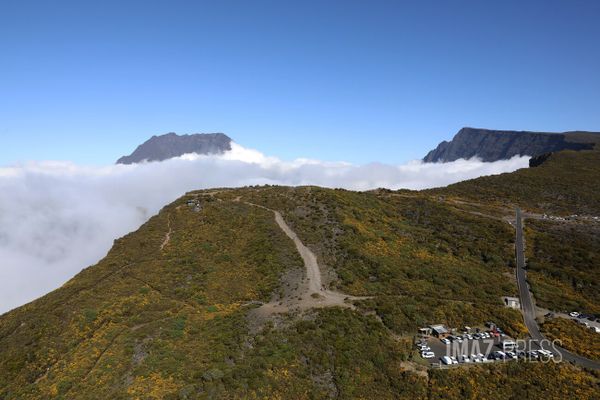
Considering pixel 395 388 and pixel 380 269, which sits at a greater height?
pixel 380 269

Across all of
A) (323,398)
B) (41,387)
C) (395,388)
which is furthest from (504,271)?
(41,387)

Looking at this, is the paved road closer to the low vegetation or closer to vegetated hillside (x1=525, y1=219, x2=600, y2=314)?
the low vegetation

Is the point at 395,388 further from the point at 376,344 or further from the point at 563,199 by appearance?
the point at 563,199

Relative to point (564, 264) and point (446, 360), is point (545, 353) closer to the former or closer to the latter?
point (446, 360)

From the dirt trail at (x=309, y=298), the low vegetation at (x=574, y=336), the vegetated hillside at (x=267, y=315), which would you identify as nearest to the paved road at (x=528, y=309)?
the low vegetation at (x=574, y=336)

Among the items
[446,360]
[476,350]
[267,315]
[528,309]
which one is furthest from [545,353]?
[267,315]
